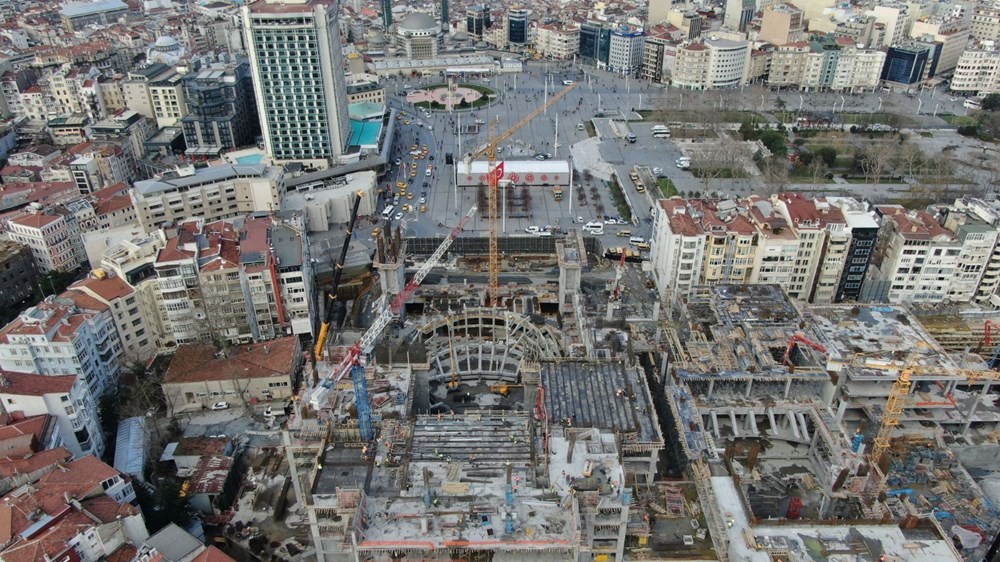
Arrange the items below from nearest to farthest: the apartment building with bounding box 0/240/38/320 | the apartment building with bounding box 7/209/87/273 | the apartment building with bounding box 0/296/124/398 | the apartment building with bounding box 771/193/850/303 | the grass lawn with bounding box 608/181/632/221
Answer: the apartment building with bounding box 0/296/124/398 < the apartment building with bounding box 771/193/850/303 < the apartment building with bounding box 0/240/38/320 < the apartment building with bounding box 7/209/87/273 < the grass lawn with bounding box 608/181/632/221

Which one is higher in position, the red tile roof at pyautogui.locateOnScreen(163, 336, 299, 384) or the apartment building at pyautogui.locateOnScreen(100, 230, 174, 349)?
the apartment building at pyautogui.locateOnScreen(100, 230, 174, 349)

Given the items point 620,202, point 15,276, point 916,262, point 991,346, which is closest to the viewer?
point 991,346

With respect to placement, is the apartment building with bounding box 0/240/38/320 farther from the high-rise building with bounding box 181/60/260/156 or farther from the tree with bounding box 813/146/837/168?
the tree with bounding box 813/146/837/168

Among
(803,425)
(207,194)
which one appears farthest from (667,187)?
(207,194)

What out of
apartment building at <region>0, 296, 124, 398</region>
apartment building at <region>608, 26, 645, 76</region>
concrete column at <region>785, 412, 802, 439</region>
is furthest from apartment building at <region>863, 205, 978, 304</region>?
apartment building at <region>608, 26, 645, 76</region>

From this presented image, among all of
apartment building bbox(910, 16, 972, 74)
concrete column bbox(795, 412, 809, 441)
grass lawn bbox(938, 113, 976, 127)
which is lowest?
concrete column bbox(795, 412, 809, 441)

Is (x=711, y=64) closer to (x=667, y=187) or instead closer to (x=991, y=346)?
(x=667, y=187)
